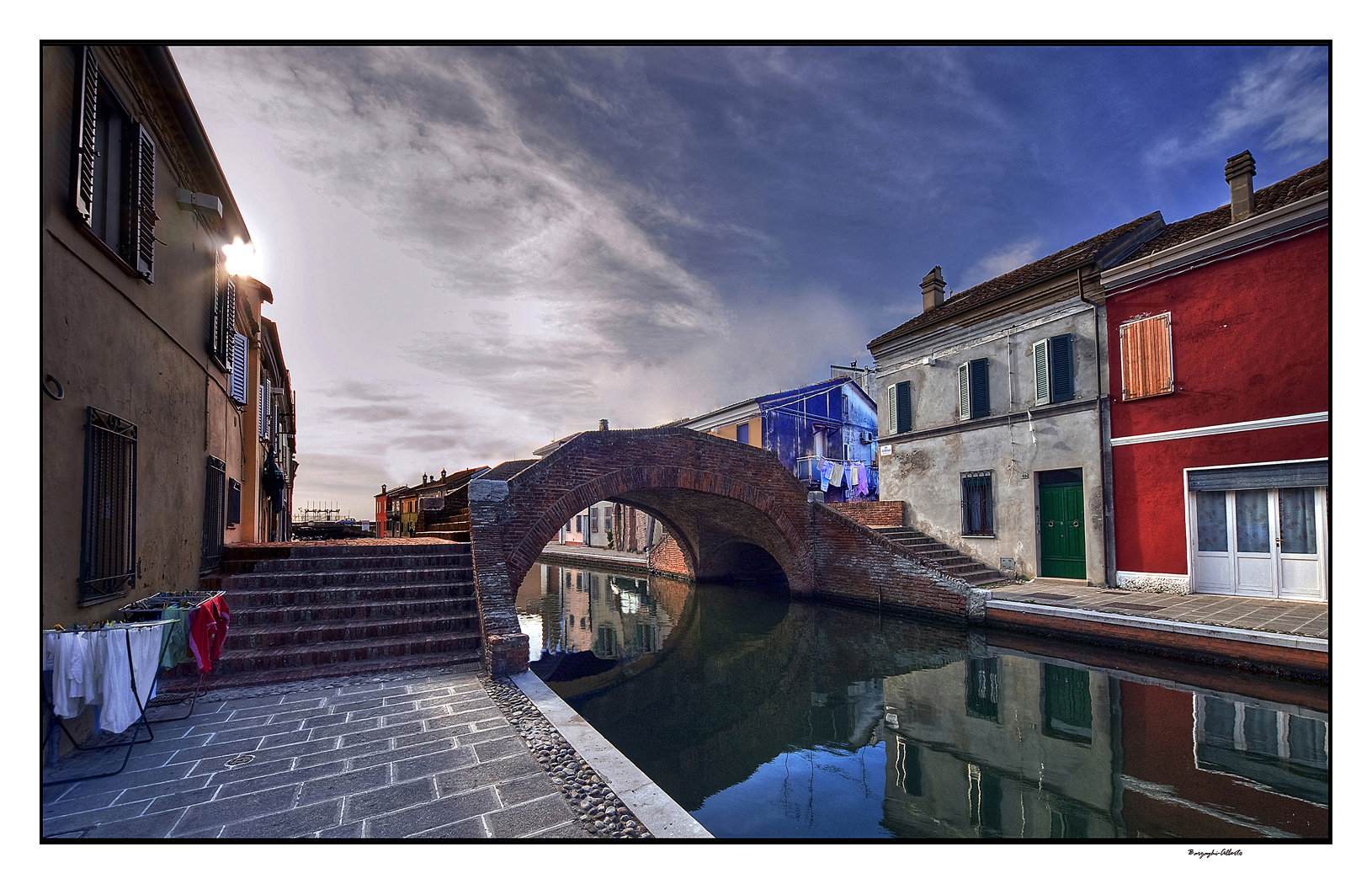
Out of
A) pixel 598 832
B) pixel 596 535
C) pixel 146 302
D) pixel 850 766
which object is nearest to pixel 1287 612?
pixel 850 766

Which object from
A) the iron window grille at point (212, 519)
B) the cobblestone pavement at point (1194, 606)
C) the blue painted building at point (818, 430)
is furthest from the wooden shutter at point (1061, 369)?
the iron window grille at point (212, 519)

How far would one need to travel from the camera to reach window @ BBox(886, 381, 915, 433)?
51.0 ft

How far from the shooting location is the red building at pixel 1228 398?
891cm

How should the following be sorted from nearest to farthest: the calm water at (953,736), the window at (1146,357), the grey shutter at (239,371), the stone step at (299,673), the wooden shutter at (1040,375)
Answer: the calm water at (953,736)
the stone step at (299,673)
the grey shutter at (239,371)
the window at (1146,357)
the wooden shutter at (1040,375)

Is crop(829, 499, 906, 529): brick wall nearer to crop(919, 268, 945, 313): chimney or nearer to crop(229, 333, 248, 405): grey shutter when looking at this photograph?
crop(919, 268, 945, 313): chimney

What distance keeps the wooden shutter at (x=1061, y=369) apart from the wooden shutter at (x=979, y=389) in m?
1.54

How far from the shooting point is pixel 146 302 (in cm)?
542

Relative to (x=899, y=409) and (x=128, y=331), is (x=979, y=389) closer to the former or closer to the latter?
(x=899, y=409)

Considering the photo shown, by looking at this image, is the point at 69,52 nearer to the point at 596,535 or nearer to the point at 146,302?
the point at 146,302

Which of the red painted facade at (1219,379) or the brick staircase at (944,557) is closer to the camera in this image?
the red painted facade at (1219,379)

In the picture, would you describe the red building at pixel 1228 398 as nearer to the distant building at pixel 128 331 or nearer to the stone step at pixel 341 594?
the stone step at pixel 341 594

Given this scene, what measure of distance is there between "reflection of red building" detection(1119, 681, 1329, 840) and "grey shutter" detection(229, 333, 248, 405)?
499 inches

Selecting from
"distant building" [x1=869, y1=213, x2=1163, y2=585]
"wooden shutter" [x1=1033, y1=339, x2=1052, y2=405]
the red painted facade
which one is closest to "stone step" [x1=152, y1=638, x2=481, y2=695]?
"distant building" [x1=869, y1=213, x2=1163, y2=585]

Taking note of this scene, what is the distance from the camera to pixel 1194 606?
902cm
